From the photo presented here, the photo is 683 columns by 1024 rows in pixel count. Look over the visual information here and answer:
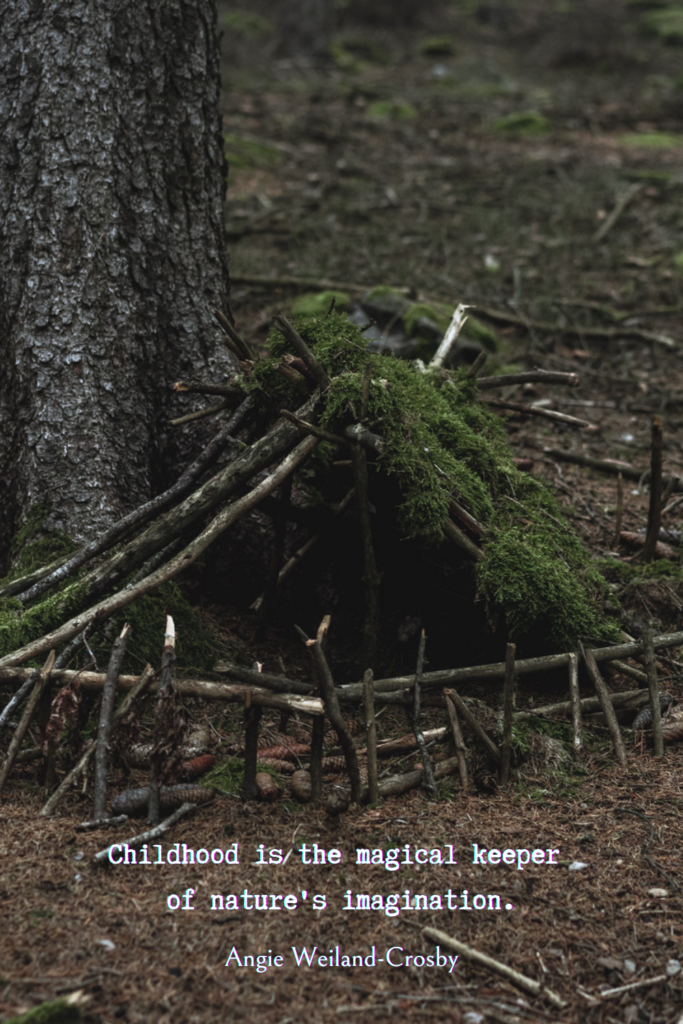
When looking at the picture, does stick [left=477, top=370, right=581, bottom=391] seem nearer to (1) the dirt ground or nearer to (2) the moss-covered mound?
(2) the moss-covered mound

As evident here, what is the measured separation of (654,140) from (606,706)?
11.4 meters

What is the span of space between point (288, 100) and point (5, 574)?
11.8m

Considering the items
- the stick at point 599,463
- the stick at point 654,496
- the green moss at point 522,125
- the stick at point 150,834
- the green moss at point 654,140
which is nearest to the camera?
the stick at point 150,834

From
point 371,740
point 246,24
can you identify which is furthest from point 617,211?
point 246,24

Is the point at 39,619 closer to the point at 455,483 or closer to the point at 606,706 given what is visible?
the point at 455,483

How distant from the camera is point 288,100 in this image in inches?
515

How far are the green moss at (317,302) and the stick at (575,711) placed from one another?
12.3 ft

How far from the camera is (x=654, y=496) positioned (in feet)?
12.6

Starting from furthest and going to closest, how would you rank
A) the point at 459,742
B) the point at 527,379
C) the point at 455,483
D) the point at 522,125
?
the point at 522,125
the point at 527,379
the point at 455,483
the point at 459,742

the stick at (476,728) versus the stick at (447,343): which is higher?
the stick at (447,343)

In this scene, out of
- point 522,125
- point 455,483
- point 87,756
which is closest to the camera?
point 87,756

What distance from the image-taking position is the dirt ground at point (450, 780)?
1.96 meters

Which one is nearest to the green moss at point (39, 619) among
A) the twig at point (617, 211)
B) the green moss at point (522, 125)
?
the twig at point (617, 211)
